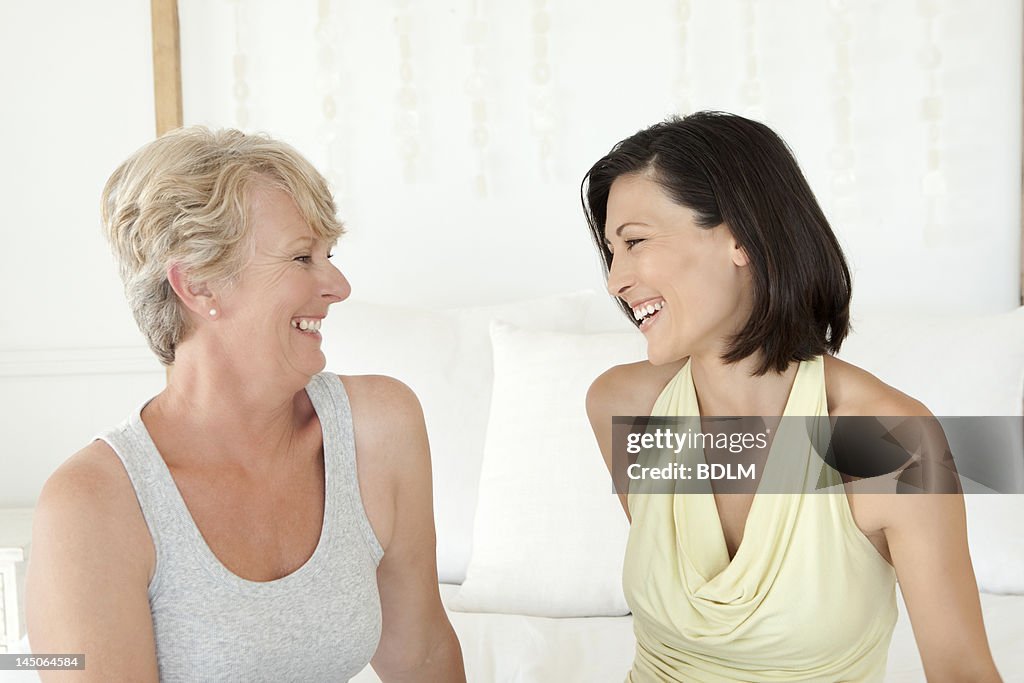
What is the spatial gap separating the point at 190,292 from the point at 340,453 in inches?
11.1

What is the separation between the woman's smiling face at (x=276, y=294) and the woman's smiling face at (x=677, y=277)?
1.30ft

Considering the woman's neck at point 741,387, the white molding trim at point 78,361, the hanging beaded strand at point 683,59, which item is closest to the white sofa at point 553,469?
the woman's neck at point 741,387

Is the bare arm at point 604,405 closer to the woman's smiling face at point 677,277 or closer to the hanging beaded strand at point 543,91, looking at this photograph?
the woman's smiling face at point 677,277

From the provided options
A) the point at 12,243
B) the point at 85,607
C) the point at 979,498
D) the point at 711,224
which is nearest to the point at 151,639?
the point at 85,607

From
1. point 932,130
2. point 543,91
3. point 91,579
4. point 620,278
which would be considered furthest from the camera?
point 543,91

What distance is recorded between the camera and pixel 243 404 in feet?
4.03

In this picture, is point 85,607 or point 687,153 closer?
point 85,607

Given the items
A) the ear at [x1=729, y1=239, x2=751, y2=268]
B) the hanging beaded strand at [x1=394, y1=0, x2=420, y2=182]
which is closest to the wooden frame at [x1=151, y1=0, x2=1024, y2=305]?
the hanging beaded strand at [x1=394, y1=0, x2=420, y2=182]

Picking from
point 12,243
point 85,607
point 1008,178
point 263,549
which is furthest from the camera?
point 12,243

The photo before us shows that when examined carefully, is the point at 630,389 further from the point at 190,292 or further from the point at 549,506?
the point at 190,292

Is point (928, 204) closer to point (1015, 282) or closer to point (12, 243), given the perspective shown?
point (1015, 282)

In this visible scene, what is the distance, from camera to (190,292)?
3.84 ft

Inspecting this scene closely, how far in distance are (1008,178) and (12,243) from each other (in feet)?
8.34

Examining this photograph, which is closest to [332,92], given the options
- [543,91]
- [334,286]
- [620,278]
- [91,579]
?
[543,91]
